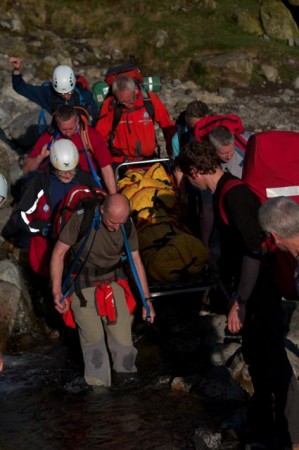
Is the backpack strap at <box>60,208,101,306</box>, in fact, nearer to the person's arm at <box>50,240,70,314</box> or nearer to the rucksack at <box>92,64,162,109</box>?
→ the person's arm at <box>50,240,70,314</box>

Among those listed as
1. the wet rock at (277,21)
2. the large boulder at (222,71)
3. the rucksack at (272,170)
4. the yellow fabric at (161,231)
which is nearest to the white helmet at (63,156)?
the yellow fabric at (161,231)

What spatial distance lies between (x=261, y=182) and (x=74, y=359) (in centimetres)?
399

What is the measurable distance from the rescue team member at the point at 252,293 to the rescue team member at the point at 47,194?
242cm

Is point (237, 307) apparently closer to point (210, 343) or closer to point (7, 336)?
point (210, 343)

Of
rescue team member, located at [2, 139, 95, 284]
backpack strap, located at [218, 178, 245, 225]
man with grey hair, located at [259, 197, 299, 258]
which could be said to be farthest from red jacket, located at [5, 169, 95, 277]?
man with grey hair, located at [259, 197, 299, 258]

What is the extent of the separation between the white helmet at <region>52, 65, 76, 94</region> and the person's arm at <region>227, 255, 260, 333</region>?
18.1 ft

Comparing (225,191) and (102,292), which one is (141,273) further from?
(225,191)

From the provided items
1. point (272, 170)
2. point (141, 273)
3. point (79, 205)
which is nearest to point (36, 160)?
point (79, 205)

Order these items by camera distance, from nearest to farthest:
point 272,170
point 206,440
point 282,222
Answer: point 282,222, point 272,170, point 206,440

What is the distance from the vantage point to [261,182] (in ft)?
22.5

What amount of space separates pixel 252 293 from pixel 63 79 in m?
5.57

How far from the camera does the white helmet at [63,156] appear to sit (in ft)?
30.7

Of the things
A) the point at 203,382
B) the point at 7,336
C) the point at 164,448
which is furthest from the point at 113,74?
the point at 164,448

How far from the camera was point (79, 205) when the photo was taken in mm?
8492
